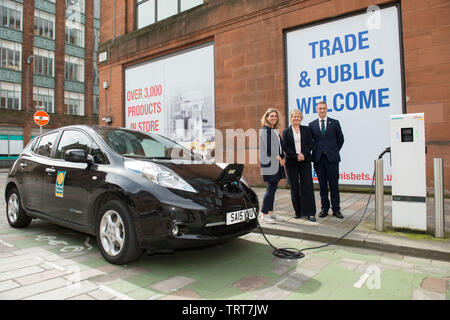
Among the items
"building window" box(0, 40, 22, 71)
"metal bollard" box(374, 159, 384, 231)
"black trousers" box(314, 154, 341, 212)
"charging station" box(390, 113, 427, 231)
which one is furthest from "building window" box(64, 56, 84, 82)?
"charging station" box(390, 113, 427, 231)

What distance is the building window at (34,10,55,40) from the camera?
3253cm

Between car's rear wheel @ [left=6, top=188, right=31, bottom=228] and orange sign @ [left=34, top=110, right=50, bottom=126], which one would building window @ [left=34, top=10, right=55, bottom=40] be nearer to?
orange sign @ [left=34, top=110, right=50, bottom=126]

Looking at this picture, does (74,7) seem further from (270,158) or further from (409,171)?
(409,171)

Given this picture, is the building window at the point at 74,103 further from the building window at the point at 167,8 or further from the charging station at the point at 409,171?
the charging station at the point at 409,171

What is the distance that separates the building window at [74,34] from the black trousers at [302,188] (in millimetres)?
38021

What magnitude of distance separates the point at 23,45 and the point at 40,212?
114ft

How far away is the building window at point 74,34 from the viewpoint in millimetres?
35281

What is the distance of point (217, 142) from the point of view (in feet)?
33.6

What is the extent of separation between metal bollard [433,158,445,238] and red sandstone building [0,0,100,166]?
30.9 m

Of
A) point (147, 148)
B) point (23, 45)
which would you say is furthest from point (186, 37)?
point (23, 45)

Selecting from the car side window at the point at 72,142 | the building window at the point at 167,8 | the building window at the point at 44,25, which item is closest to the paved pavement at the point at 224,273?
the car side window at the point at 72,142

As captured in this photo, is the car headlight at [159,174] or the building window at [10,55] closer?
the car headlight at [159,174]
